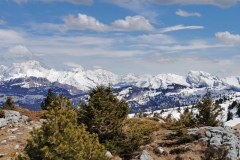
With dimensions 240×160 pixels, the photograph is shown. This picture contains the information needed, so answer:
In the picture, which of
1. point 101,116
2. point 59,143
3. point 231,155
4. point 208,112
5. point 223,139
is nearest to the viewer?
point 59,143

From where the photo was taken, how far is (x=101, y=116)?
88.2ft

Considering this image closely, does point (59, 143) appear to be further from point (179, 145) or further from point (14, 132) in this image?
point (14, 132)

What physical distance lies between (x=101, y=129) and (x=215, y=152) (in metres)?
9.99

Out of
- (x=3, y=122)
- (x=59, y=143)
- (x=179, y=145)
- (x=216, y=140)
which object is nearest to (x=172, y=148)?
(x=179, y=145)

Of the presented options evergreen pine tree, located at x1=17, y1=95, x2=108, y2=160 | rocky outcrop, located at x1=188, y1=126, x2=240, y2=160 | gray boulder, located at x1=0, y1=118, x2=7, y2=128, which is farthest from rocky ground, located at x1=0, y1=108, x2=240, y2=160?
evergreen pine tree, located at x1=17, y1=95, x2=108, y2=160

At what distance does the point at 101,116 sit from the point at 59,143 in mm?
10399

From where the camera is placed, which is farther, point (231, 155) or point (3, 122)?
point (3, 122)

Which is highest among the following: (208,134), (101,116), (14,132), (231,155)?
(101,116)

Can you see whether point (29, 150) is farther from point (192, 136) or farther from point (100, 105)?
point (192, 136)

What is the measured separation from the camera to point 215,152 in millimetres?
23703

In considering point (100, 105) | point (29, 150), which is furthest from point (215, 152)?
point (29, 150)

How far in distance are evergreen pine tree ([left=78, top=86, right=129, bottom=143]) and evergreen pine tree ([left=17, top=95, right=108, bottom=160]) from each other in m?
8.23

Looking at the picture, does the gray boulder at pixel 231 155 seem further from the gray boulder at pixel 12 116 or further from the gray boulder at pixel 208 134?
the gray boulder at pixel 12 116

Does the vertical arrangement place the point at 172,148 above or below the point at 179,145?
below
